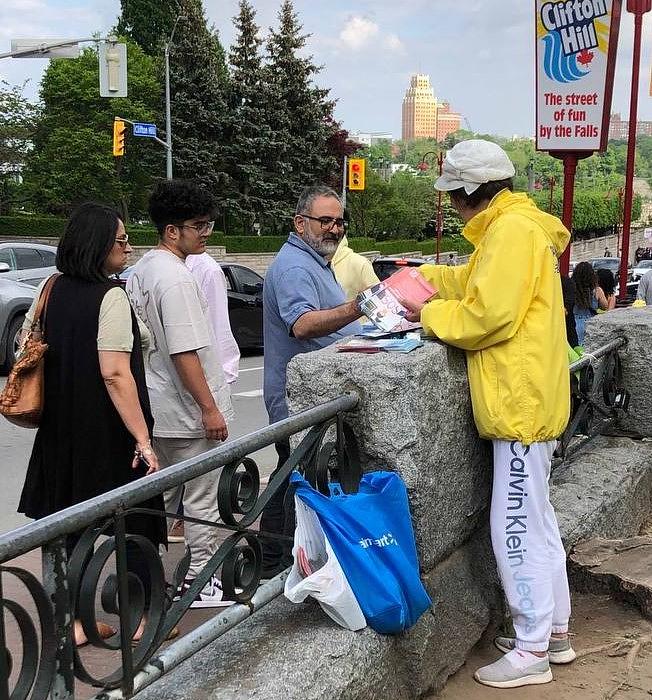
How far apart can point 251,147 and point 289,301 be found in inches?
1570

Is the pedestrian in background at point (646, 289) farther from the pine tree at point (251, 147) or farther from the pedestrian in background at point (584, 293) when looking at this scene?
the pine tree at point (251, 147)

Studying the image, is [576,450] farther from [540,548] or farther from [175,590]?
[175,590]

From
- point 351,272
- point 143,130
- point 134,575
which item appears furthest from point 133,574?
point 143,130

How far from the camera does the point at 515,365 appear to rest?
2977 mm

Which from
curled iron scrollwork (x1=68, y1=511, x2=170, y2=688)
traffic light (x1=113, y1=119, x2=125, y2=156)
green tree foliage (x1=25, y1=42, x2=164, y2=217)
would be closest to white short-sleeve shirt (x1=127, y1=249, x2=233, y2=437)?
curled iron scrollwork (x1=68, y1=511, x2=170, y2=688)

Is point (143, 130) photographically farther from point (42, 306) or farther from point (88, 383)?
point (88, 383)

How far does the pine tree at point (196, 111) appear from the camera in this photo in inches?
1639

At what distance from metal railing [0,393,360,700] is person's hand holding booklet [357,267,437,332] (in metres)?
0.47

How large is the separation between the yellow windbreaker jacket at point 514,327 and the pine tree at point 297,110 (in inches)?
1619

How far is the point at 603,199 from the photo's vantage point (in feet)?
291

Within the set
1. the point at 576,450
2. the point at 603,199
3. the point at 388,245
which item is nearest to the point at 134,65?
the point at 388,245

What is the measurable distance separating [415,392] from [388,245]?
44.2 meters

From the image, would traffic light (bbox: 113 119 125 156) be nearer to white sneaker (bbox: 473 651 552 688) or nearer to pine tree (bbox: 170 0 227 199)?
pine tree (bbox: 170 0 227 199)

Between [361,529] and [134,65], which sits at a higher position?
[134,65]
